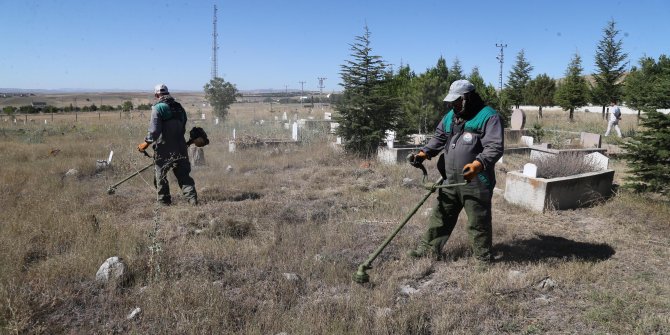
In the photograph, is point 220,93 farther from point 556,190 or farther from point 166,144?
point 556,190

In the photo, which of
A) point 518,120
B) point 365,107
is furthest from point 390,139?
point 518,120

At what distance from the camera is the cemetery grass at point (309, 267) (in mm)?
3207

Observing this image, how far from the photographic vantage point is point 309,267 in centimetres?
414

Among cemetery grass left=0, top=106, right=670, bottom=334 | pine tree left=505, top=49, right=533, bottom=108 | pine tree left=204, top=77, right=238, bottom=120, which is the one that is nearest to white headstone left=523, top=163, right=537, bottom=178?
cemetery grass left=0, top=106, right=670, bottom=334

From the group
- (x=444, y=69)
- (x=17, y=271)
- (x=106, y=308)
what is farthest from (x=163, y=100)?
(x=444, y=69)

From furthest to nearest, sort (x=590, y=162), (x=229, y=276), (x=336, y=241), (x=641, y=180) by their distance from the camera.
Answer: (x=590, y=162) → (x=641, y=180) → (x=336, y=241) → (x=229, y=276)

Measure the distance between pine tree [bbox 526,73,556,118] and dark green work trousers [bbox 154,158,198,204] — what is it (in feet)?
127

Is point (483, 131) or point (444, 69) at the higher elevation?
point (444, 69)

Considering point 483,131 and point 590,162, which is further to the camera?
point 590,162

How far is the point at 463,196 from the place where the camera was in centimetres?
421

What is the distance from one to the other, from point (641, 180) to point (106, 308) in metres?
7.79

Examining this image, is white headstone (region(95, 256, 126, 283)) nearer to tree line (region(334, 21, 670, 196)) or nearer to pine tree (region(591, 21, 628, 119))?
tree line (region(334, 21, 670, 196))

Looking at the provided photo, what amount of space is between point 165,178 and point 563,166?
20.8ft

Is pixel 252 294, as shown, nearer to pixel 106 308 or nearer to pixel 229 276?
pixel 229 276
